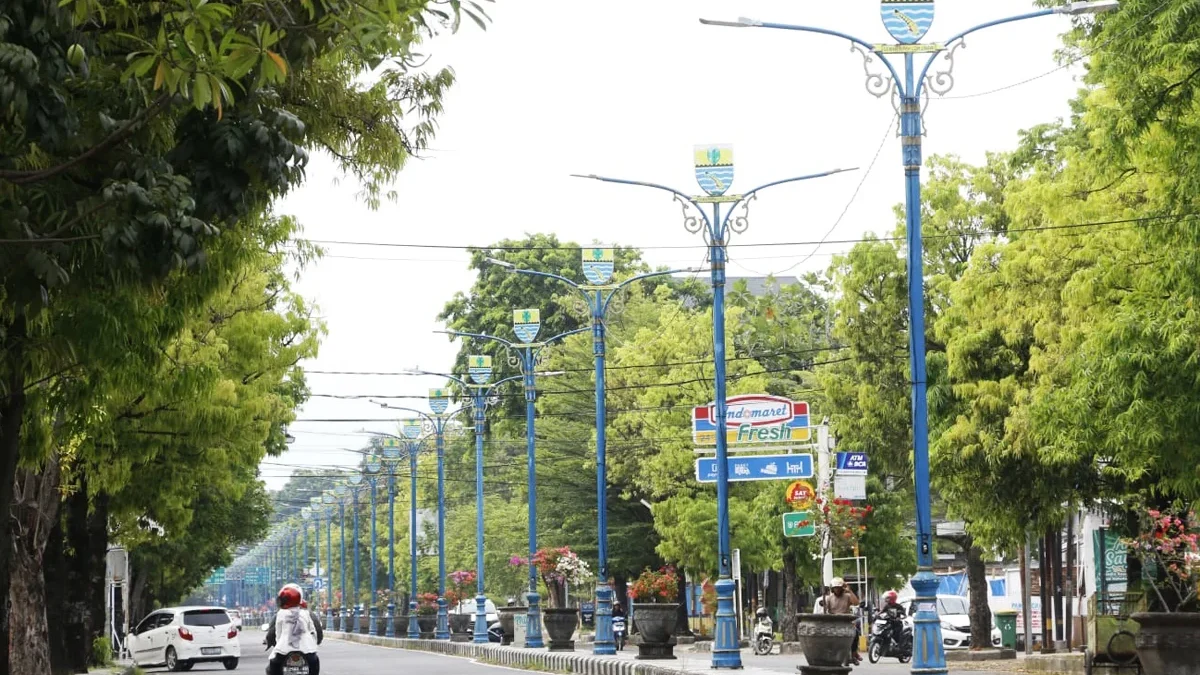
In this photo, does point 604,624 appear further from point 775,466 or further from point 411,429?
point 411,429

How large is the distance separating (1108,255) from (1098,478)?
8172 millimetres

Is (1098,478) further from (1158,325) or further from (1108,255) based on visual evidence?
(1158,325)

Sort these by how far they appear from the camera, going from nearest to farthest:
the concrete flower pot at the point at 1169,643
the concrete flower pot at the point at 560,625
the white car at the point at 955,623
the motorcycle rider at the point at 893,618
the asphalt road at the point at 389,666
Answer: the concrete flower pot at the point at 1169,643 < the asphalt road at the point at 389,666 < the motorcycle rider at the point at 893,618 < the concrete flower pot at the point at 560,625 < the white car at the point at 955,623

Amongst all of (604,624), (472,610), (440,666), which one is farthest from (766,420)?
(472,610)

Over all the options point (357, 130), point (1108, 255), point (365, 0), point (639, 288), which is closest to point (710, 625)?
point (639, 288)

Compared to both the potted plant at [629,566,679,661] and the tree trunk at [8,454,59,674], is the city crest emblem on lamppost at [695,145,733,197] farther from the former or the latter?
the tree trunk at [8,454,59,674]

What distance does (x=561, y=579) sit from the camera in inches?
2237

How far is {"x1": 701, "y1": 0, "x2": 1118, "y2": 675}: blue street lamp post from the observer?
66.8 ft

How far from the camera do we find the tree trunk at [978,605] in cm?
4309

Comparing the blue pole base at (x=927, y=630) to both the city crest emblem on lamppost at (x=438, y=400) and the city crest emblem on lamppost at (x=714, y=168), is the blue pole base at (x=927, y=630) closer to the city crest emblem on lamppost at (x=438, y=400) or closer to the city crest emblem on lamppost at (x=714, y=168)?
the city crest emblem on lamppost at (x=714, y=168)

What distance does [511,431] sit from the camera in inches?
3231

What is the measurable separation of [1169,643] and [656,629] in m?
15.4

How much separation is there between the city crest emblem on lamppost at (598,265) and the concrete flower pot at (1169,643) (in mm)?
19220

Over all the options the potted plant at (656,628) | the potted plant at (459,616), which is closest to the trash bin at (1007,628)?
the potted plant at (656,628)
